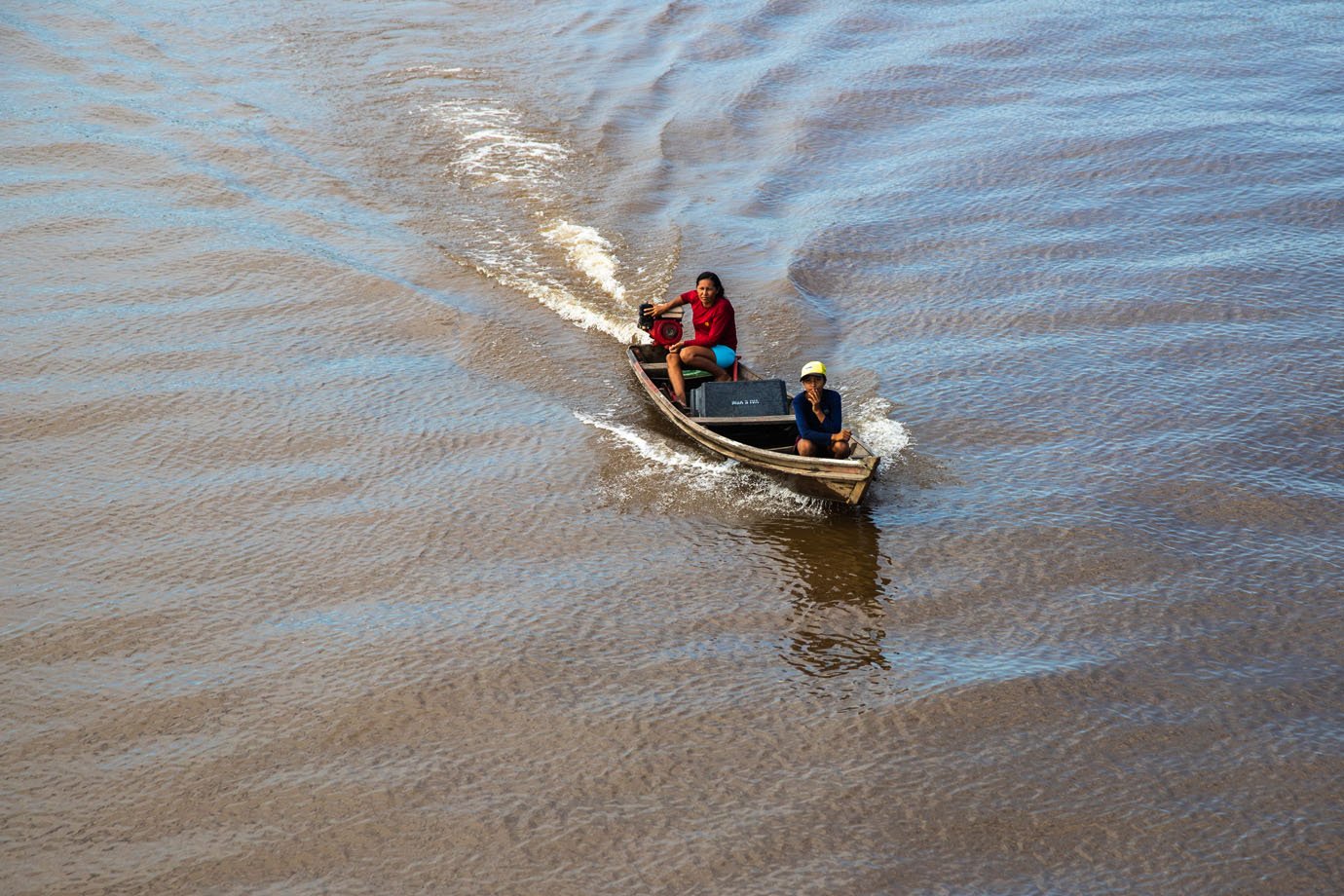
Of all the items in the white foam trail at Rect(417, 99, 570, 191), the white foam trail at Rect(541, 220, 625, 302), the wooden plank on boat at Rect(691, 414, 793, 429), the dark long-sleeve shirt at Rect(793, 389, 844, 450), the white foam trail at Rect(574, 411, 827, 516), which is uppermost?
the white foam trail at Rect(417, 99, 570, 191)

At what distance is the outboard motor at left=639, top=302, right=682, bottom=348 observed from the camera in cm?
1219

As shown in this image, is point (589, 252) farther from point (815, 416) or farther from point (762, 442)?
point (815, 416)

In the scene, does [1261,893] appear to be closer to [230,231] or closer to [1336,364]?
[1336,364]

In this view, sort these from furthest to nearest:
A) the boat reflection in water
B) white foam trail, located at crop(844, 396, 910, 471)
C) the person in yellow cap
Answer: white foam trail, located at crop(844, 396, 910, 471) → the person in yellow cap → the boat reflection in water

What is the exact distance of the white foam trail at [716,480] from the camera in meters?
10.1

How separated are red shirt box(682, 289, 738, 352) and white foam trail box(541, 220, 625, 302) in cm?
230

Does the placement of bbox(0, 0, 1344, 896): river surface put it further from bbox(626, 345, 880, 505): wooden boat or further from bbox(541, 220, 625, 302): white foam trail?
bbox(626, 345, 880, 505): wooden boat

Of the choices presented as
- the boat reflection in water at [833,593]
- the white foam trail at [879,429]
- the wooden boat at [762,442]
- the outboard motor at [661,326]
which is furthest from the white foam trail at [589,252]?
the boat reflection in water at [833,593]

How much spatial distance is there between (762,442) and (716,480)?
58 centimetres

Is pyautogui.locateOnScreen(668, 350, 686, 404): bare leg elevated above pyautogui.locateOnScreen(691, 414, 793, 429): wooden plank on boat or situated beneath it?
elevated above

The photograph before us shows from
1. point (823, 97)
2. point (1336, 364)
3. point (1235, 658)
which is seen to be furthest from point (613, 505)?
point (823, 97)

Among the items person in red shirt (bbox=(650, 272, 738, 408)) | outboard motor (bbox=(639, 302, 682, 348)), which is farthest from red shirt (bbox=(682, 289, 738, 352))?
outboard motor (bbox=(639, 302, 682, 348))

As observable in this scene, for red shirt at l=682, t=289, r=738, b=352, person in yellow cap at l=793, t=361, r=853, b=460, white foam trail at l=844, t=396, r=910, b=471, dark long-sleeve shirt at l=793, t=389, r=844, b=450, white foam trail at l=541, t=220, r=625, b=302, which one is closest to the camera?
person in yellow cap at l=793, t=361, r=853, b=460

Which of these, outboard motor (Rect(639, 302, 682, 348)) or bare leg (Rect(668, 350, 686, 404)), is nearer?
bare leg (Rect(668, 350, 686, 404))
